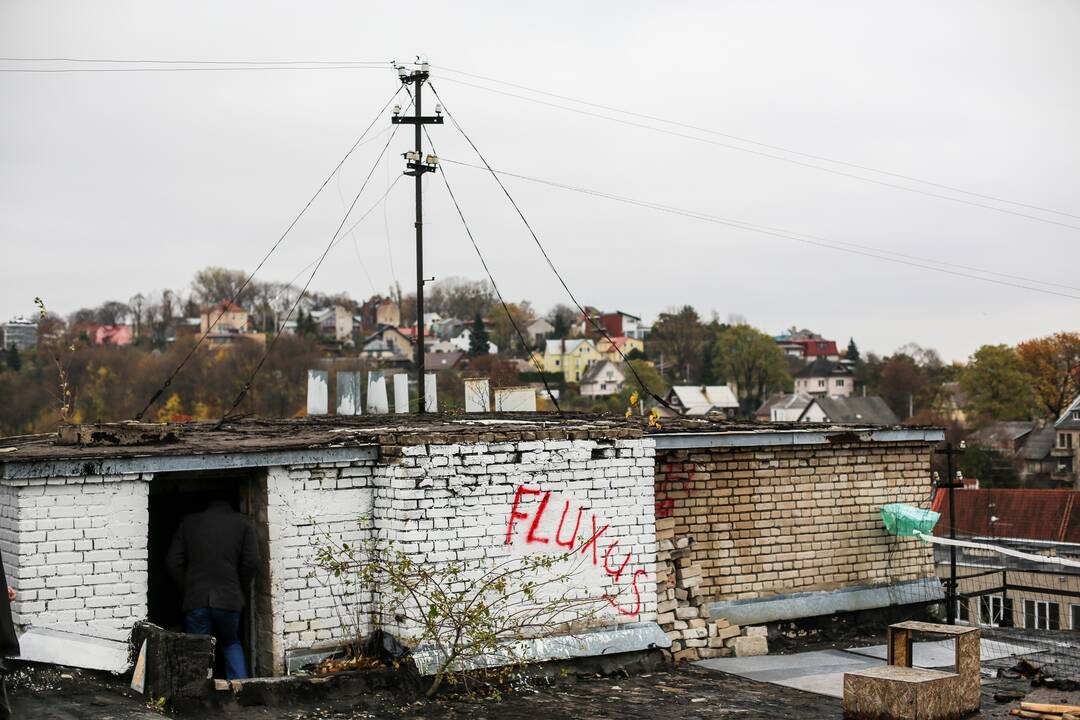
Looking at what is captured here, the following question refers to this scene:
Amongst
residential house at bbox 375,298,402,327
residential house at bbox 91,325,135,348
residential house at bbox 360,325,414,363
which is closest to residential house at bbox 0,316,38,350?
residential house at bbox 91,325,135,348

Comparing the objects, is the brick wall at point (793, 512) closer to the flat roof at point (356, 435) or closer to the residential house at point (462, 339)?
the flat roof at point (356, 435)

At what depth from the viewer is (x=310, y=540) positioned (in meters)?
9.39

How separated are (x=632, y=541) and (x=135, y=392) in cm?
5213

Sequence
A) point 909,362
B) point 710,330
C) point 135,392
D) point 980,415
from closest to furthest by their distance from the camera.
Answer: point 135,392 → point 980,415 → point 909,362 → point 710,330

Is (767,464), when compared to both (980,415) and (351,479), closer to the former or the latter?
(351,479)

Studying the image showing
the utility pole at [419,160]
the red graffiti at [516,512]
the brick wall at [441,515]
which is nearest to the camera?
the brick wall at [441,515]

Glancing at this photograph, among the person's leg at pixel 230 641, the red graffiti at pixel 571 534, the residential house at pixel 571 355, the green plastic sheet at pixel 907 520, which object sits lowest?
the person's leg at pixel 230 641

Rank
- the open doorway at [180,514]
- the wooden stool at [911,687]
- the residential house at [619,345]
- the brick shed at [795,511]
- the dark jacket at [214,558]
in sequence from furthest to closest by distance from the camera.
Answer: the residential house at [619,345]
the brick shed at [795,511]
the open doorway at [180,514]
the dark jacket at [214,558]
the wooden stool at [911,687]

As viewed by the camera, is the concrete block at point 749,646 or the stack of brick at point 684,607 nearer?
the stack of brick at point 684,607

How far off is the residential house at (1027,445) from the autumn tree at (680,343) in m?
32.1

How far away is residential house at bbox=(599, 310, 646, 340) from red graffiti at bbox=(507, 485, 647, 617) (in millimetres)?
104587

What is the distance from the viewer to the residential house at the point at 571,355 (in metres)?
110

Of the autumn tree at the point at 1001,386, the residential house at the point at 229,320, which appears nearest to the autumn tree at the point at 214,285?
the residential house at the point at 229,320

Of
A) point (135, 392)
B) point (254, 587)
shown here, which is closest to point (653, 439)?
point (254, 587)
